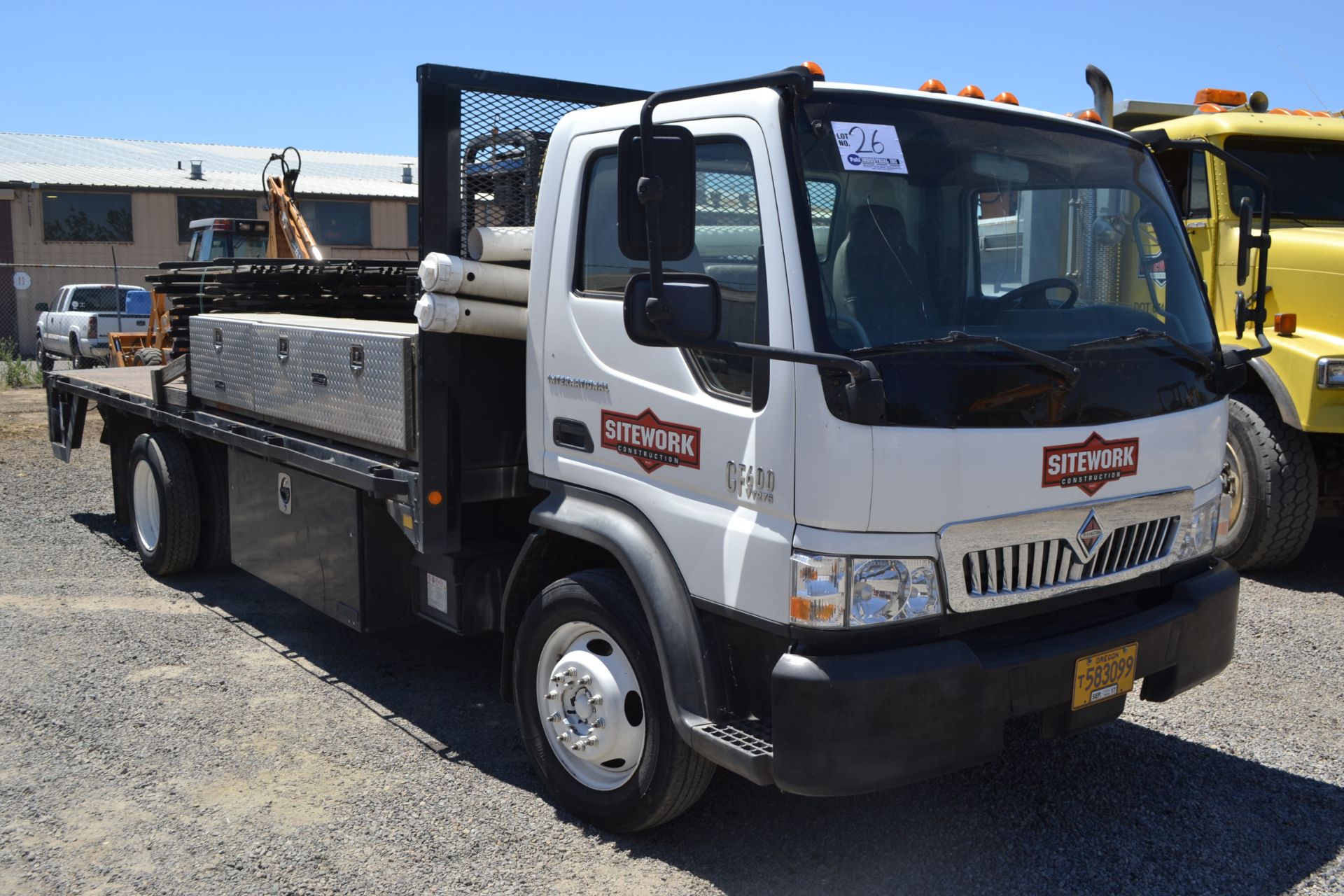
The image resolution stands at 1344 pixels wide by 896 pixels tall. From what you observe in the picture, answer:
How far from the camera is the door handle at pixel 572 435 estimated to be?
3.99m

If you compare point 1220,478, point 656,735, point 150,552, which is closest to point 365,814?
point 656,735

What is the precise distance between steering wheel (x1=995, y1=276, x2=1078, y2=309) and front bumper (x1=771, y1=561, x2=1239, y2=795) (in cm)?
104

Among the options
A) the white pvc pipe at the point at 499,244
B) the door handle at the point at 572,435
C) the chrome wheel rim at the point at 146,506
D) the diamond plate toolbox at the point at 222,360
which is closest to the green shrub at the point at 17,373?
the chrome wheel rim at the point at 146,506

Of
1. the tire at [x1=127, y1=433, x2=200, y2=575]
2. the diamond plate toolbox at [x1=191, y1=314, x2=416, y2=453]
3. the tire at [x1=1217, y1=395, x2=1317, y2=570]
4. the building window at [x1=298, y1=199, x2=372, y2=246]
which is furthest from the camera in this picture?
the building window at [x1=298, y1=199, x2=372, y2=246]

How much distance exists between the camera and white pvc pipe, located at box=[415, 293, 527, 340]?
420cm

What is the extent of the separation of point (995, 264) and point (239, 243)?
17.8 meters

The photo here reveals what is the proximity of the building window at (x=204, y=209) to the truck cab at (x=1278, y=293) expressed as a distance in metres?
27.8

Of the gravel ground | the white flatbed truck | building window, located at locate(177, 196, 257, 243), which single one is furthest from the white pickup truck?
the white flatbed truck

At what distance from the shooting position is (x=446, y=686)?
558cm

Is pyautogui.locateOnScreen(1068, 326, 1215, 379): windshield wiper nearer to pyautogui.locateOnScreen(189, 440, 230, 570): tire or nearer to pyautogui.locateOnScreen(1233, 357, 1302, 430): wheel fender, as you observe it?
pyautogui.locateOnScreen(1233, 357, 1302, 430): wheel fender

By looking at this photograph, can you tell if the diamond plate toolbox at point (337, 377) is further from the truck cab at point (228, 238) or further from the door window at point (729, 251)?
the truck cab at point (228, 238)

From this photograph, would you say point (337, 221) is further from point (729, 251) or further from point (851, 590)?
point (851, 590)

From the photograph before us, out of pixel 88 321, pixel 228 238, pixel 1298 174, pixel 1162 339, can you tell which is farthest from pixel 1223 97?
pixel 88 321

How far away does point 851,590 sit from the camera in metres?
3.21
